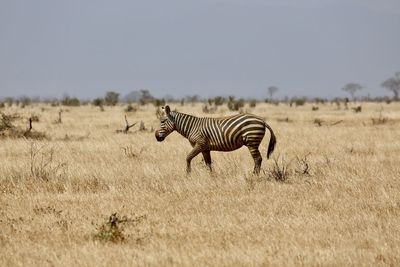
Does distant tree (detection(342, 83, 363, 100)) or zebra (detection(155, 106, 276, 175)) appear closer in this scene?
zebra (detection(155, 106, 276, 175))

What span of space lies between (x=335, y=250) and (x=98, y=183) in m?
5.99

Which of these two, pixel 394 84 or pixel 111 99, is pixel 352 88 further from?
pixel 111 99

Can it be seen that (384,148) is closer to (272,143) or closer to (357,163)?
(357,163)

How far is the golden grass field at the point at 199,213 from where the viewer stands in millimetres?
6809

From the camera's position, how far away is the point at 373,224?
809 cm

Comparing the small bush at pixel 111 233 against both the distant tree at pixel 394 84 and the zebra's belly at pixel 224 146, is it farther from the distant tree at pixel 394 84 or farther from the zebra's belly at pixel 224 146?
the distant tree at pixel 394 84

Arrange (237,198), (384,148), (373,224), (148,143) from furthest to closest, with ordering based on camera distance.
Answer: (148,143) → (384,148) → (237,198) → (373,224)

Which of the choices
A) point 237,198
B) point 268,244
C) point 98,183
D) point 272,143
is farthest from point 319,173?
point 268,244

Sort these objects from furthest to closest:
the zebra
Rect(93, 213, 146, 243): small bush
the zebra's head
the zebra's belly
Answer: the zebra's head < the zebra's belly < the zebra < Rect(93, 213, 146, 243): small bush

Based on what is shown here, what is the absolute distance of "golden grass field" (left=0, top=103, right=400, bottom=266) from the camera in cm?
681

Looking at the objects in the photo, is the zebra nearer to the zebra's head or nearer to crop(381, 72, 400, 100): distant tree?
the zebra's head

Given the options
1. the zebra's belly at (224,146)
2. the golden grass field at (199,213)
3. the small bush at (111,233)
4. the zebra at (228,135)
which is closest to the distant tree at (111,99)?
the golden grass field at (199,213)

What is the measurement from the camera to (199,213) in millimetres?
8961

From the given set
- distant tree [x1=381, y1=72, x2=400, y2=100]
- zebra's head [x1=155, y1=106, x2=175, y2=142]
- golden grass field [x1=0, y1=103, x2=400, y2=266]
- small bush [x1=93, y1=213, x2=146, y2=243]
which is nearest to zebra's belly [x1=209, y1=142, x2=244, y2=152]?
golden grass field [x1=0, y1=103, x2=400, y2=266]
